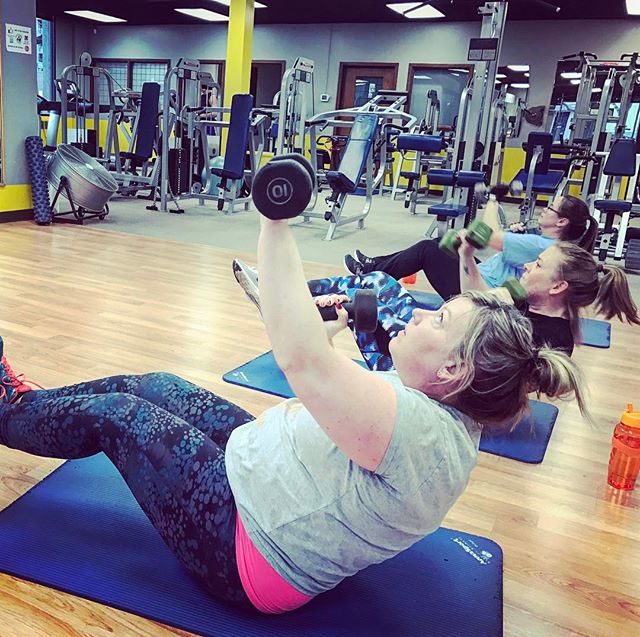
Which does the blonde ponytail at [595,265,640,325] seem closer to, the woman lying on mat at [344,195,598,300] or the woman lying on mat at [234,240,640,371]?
the woman lying on mat at [234,240,640,371]

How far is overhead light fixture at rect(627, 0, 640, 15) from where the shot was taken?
784 cm

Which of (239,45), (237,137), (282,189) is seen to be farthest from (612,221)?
(239,45)

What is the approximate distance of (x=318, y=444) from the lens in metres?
0.93

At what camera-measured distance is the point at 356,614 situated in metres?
1.18

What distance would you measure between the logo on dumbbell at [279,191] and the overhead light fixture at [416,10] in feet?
28.3

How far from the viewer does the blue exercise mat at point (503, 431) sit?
6.43ft

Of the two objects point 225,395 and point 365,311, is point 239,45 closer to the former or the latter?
point 225,395

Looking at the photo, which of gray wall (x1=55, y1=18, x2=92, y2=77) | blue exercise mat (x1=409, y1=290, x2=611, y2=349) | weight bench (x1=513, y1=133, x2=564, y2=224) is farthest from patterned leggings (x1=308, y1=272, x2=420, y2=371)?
gray wall (x1=55, y1=18, x2=92, y2=77)

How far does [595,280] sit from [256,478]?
1.58 metres

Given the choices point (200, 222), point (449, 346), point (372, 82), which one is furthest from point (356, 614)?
point (372, 82)

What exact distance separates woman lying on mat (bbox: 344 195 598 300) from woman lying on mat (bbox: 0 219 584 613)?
177 cm

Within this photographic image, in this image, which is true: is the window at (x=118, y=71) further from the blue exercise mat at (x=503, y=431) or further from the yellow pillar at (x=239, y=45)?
the blue exercise mat at (x=503, y=431)

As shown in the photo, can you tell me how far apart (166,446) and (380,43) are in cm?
1053

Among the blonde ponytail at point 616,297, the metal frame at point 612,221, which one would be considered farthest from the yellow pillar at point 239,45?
the blonde ponytail at point 616,297
